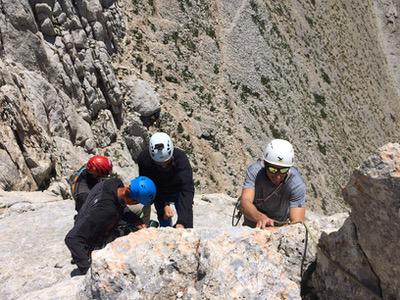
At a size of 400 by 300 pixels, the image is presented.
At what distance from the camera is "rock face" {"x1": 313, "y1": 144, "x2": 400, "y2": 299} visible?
5.33 meters

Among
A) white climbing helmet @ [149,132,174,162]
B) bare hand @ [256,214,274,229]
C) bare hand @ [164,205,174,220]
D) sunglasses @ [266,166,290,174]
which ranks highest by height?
sunglasses @ [266,166,290,174]

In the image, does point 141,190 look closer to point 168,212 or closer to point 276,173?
point 168,212

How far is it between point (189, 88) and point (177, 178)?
25.3m

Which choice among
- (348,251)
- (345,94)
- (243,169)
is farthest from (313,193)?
(348,251)

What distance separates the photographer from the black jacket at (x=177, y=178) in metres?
9.88

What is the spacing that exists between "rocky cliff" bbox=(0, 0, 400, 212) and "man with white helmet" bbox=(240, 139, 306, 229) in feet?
34.2

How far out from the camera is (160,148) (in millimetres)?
9414

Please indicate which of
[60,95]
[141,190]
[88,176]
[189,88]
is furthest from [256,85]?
[141,190]

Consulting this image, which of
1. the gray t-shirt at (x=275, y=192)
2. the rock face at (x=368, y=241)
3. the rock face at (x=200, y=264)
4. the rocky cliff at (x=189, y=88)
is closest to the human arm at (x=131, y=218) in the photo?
the rock face at (x=200, y=264)

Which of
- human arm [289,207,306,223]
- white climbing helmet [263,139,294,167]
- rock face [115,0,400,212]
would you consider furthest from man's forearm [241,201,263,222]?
rock face [115,0,400,212]

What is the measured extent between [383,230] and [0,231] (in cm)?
1040

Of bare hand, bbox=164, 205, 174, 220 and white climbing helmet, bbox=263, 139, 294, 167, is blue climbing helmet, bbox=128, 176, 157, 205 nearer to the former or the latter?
bare hand, bbox=164, 205, 174, 220

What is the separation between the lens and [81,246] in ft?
27.9

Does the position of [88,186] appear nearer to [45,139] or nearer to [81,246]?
[81,246]
